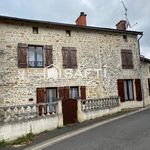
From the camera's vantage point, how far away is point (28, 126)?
34.0 ft

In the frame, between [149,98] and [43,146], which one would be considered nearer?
[43,146]

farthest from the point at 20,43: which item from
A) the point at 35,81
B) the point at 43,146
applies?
the point at 43,146

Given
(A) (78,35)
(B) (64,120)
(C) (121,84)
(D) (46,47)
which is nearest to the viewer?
(B) (64,120)

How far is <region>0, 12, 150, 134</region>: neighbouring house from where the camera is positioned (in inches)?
532

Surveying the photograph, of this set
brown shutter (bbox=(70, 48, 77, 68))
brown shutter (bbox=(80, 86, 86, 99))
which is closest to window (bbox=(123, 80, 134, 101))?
brown shutter (bbox=(80, 86, 86, 99))

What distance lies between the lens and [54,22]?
48.7ft

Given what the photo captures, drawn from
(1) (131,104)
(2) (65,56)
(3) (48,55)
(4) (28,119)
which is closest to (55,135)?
(4) (28,119)

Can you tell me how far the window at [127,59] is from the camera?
57.1 ft

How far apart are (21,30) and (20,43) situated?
85 cm

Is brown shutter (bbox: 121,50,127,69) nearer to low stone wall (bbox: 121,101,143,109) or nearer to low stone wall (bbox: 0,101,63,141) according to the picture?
low stone wall (bbox: 121,101,143,109)

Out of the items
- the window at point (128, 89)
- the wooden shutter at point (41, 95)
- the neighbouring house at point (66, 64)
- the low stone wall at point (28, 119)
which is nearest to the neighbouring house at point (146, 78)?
the neighbouring house at point (66, 64)

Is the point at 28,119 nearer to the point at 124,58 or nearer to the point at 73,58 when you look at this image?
the point at 73,58

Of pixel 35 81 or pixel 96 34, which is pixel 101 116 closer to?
pixel 35 81

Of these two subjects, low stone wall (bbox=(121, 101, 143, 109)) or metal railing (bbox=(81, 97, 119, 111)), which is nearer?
metal railing (bbox=(81, 97, 119, 111))
